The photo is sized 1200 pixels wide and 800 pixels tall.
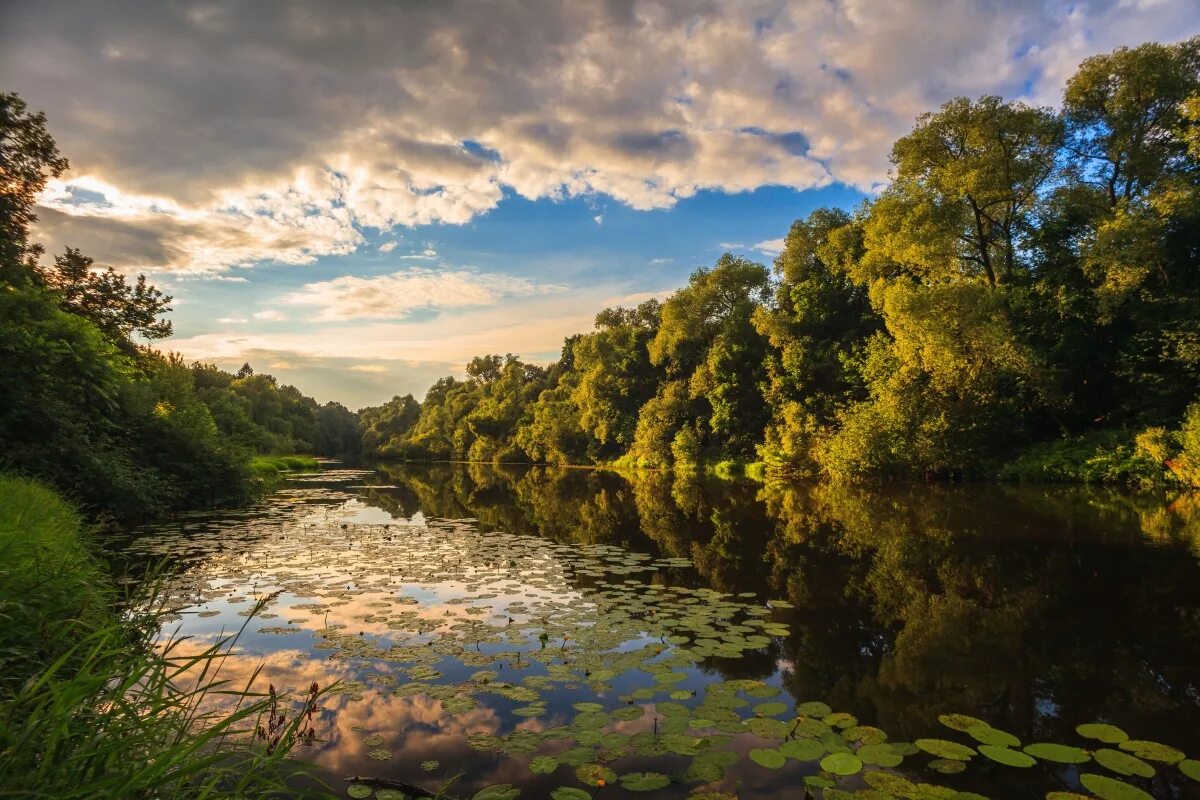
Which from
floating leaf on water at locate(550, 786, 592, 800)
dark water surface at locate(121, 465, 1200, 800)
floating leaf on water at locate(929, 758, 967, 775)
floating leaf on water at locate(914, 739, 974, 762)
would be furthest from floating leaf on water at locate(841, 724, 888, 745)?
floating leaf on water at locate(550, 786, 592, 800)

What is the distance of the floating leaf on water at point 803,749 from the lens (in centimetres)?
419

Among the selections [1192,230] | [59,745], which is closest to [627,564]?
[59,745]

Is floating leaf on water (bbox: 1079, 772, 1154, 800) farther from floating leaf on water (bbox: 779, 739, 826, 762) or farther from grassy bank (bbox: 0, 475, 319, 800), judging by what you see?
grassy bank (bbox: 0, 475, 319, 800)

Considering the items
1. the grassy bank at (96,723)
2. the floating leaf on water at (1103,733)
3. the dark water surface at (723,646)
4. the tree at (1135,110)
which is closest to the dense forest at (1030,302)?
the tree at (1135,110)

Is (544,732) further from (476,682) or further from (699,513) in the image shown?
(699,513)

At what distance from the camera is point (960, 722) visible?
4.68 metres

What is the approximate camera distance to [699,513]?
19.3 metres

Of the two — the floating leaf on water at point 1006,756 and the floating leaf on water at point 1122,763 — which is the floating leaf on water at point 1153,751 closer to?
the floating leaf on water at point 1122,763

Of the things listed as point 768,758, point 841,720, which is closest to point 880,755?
point 841,720

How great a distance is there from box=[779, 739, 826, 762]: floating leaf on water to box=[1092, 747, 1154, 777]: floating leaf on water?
178cm

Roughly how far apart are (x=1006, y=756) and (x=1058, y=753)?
0.37 m

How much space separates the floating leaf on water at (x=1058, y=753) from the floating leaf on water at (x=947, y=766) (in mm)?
550

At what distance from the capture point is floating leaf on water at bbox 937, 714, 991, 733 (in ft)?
15.1

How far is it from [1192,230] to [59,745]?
102 ft
